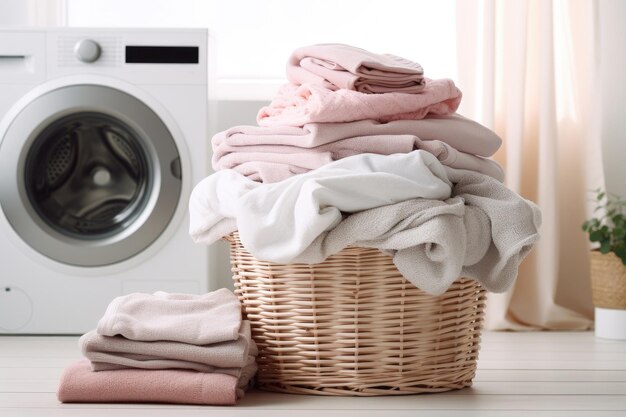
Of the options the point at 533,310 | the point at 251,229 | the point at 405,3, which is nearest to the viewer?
the point at 251,229

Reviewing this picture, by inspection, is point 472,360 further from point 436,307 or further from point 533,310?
point 533,310

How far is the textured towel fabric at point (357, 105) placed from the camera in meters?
1.35

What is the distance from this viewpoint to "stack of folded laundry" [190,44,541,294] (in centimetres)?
127

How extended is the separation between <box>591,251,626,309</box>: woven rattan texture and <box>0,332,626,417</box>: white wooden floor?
0.88 feet

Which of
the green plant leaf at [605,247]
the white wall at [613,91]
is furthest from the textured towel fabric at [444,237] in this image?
the white wall at [613,91]

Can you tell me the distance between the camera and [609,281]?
2346mm

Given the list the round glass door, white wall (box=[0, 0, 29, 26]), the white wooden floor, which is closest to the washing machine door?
the round glass door

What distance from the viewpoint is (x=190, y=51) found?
234 centimetres

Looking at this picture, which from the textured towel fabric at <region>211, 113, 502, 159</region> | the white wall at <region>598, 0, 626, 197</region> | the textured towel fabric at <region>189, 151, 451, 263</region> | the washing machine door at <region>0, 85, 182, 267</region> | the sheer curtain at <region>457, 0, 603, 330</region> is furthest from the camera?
the white wall at <region>598, 0, 626, 197</region>

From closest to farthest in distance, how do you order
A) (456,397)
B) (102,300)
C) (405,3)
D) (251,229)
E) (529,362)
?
(251,229), (456,397), (529,362), (102,300), (405,3)

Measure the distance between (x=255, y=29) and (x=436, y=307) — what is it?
1630mm

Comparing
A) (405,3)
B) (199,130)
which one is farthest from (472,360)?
(405,3)

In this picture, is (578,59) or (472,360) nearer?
(472,360)

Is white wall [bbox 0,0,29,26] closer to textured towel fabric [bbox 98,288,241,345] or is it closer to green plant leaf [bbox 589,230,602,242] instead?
textured towel fabric [bbox 98,288,241,345]
